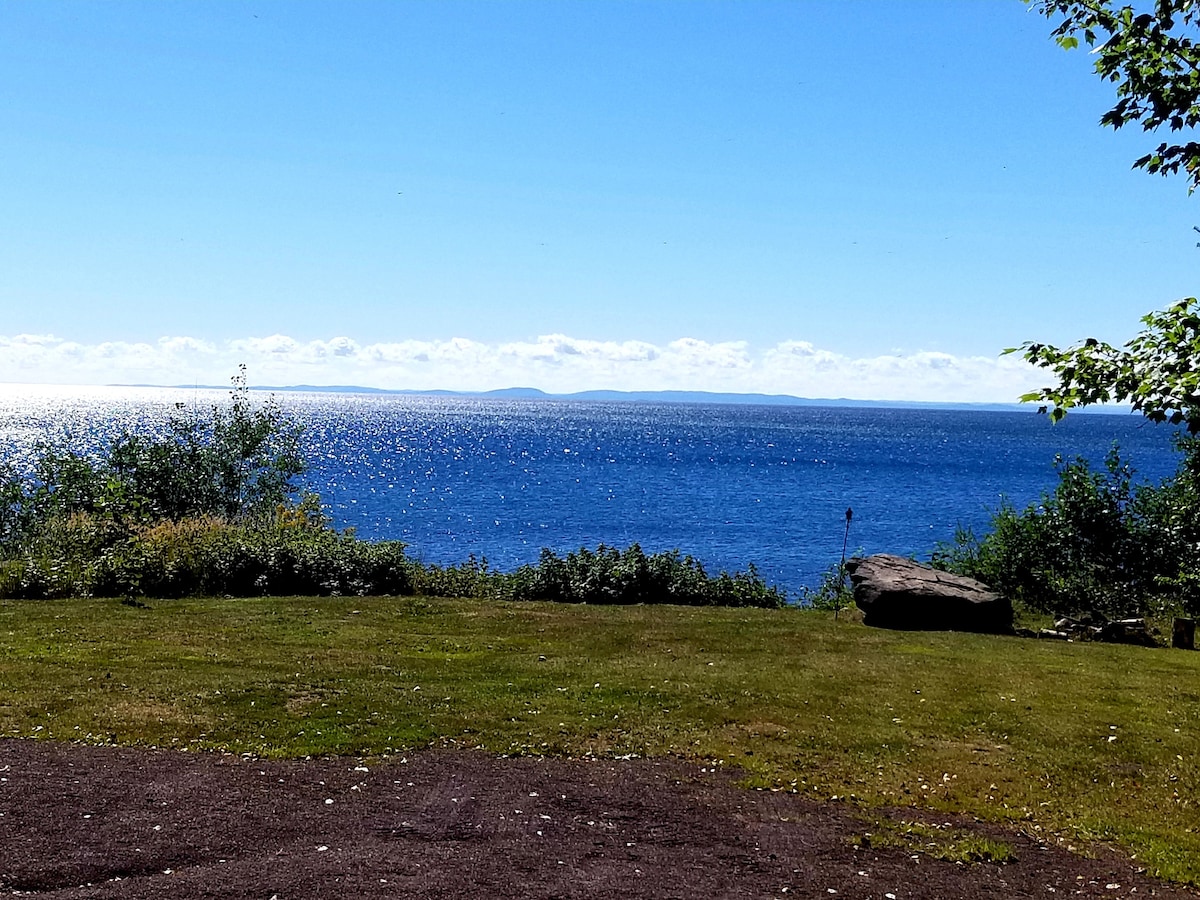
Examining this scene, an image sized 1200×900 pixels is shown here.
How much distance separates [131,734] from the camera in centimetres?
1245

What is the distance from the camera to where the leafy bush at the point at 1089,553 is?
97.3 feet

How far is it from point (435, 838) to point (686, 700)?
6.68m

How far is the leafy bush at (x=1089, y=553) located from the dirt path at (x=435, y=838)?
22.8 meters

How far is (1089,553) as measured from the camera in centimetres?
3058

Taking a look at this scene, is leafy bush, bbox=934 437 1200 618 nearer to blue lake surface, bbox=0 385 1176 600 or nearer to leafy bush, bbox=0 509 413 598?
blue lake surface, bbox=0 385 1176 600

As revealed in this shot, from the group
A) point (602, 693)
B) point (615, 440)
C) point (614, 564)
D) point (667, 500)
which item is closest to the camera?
point (602, 693)

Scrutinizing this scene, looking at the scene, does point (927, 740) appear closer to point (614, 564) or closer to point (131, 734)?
point (131, 734)

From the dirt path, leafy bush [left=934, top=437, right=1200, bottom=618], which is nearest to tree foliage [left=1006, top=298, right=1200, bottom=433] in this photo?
the dirt path

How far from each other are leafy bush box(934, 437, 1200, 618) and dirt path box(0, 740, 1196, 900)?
898 inches

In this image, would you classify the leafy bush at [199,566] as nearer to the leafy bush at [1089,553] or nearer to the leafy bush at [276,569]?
the leafy bush at [276,569]

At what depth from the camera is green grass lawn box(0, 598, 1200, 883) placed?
11.8m

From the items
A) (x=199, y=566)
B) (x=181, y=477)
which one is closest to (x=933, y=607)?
(x=199, y=566)

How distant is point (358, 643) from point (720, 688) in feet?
27.0

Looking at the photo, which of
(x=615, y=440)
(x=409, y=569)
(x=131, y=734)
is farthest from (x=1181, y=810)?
(x=615, y=440)
